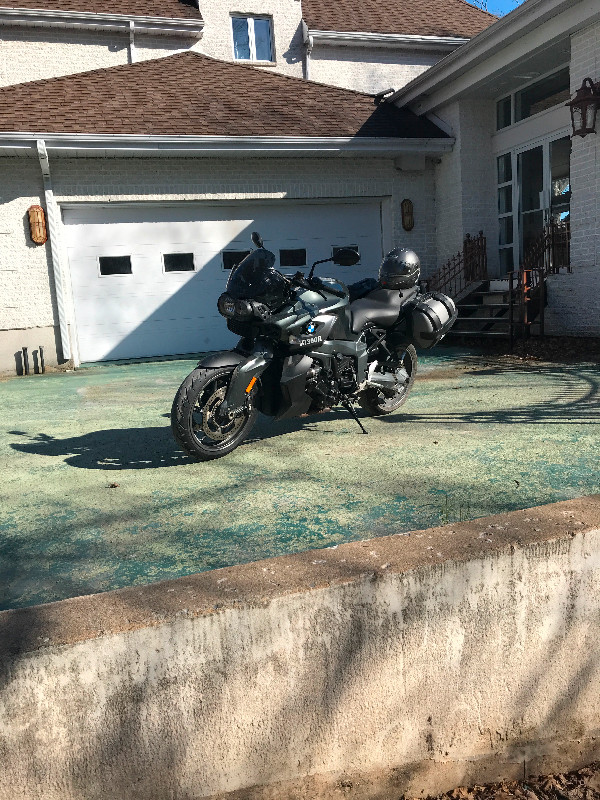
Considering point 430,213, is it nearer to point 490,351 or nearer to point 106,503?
point 490,351

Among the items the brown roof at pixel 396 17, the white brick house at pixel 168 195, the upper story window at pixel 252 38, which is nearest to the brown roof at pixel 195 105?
the white brick house at pixel 168 195

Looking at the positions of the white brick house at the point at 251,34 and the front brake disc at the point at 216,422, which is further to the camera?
the white brick house at the point at 251,34

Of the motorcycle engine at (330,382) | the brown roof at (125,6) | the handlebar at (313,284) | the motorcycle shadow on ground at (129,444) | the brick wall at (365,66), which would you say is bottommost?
the motorcycle shadow on ground at (129,444)

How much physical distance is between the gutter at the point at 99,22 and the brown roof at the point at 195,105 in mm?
2308

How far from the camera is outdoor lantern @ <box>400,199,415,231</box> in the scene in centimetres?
1205

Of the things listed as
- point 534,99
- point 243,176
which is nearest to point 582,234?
point 534,99

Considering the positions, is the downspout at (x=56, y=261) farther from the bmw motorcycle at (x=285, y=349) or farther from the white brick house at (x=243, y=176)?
the bmw motorcycle at (x=285, y=349)

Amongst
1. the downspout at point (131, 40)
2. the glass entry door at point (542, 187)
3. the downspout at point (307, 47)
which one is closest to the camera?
the glass entry door at point (542, 187)

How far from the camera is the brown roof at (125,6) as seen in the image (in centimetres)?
1406

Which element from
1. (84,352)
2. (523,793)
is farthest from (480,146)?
(523,793)

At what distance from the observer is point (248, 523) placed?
119 inches

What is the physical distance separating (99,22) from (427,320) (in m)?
13.1

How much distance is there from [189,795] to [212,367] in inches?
96.2

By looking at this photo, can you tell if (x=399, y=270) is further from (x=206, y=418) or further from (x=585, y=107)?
(x=585, y=107)
